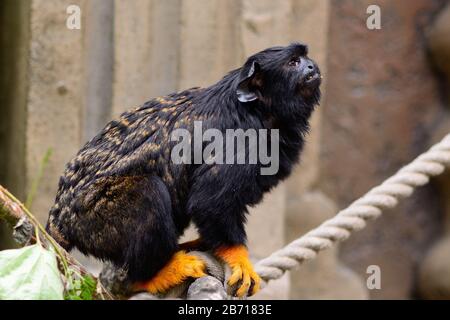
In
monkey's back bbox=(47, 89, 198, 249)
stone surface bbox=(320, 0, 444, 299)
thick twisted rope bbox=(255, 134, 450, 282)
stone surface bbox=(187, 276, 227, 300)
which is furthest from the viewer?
stone surface bbox=(320, 0, 444, 299)

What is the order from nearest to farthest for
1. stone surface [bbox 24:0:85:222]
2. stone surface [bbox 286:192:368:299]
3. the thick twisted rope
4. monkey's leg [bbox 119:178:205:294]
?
monkey's leg [bbox 119:178:205:294] → the thick twisted rope → stone surface [bbox 24:0:85:222] → stone surface [bbox 286:192:368:299]

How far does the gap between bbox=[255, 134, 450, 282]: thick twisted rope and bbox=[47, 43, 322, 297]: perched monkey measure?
46 centimetres

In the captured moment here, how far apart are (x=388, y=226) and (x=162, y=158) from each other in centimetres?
378

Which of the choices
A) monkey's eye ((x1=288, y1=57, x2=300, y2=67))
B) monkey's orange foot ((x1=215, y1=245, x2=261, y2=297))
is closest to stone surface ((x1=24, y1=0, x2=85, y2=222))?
monkey's eye ((x1=288, y1=57, x2=300, y2=67))

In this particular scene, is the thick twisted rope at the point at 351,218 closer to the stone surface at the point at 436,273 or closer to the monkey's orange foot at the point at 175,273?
the monkey's orange foot at the point at 175,273

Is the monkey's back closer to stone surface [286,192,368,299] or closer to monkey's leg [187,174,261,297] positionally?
monkey's leg [187,174,261,297]

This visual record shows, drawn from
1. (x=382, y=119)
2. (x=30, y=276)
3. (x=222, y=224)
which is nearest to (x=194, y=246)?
(x=222, y=224)

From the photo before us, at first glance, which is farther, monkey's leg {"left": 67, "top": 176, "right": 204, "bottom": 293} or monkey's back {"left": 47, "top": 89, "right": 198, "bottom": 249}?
monkey's back {"left": 47, "top": 89, "right": 198, "bottom": 249}

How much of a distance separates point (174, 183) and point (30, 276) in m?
1.00

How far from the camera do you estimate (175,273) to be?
3.47 meters

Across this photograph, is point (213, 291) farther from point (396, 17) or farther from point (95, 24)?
point (396, 17)

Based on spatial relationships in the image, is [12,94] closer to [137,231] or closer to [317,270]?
[317,270]

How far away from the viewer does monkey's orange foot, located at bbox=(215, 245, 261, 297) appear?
136 inches

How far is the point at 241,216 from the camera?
3600 millimetres
